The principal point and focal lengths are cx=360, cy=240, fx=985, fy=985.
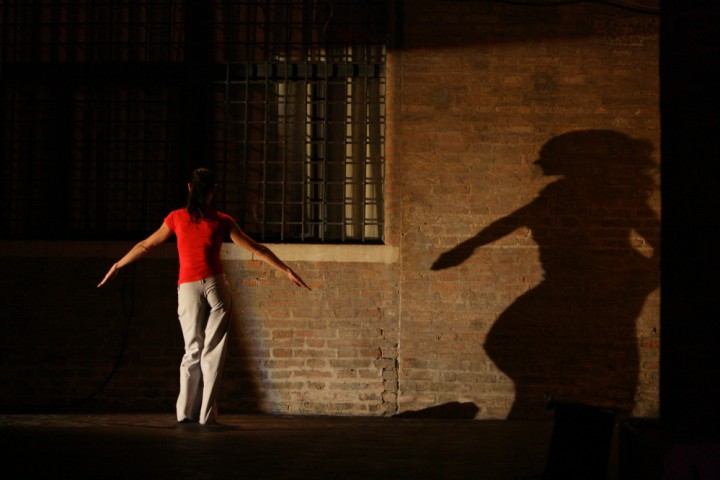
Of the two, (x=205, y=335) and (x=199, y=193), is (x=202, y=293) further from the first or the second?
(x=199, y=193)

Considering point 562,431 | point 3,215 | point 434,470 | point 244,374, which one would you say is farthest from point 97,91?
point 562,431

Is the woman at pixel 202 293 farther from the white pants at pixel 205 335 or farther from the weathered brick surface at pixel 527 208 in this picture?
the weathered brick surface at pixel 527 208

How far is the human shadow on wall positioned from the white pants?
2.16m

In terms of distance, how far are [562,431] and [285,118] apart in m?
4.90

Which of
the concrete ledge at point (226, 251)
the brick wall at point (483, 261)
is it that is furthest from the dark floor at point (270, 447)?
the concrete ledge at point (226, 251)

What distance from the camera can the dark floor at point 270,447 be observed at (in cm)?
576

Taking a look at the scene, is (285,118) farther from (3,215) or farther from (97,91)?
(3,215)

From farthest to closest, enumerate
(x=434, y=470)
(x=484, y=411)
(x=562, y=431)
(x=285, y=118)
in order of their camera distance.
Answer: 1. (x=285, y=118)
2. (x=484, y=411)
3. (x=434, y=470)
4. (x=562, y=431)

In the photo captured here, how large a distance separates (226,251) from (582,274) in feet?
10.5

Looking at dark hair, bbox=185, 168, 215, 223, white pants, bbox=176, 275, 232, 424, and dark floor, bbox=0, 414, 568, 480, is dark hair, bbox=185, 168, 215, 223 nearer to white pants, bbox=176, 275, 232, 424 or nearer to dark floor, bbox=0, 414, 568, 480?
white pants, bbox=176, 275, 232, 424

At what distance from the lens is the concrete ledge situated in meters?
8.90

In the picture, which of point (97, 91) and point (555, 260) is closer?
point (555, 260)

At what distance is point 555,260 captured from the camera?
880cm

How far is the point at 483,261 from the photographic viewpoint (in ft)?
29.0
